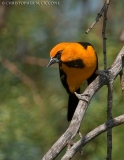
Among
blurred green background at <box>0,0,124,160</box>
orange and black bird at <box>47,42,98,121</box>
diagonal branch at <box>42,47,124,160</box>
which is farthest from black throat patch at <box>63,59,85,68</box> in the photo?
blurred green background at <box>0,0,124,160</box>

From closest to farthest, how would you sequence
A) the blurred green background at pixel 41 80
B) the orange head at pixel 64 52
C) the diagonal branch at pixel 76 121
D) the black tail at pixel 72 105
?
the diagonal branch at pixel 76 121 < the orange head at pixel 64 52 < the black tail at pixel 72 105 < the blurred green background at pixel 41 80

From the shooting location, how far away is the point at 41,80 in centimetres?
469

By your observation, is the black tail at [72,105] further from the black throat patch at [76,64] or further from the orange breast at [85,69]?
the black throat patch at [76,64]

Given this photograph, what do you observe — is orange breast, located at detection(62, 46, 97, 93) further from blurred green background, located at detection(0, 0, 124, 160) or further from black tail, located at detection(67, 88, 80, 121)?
blurred green background, located at detection(0, 0, 124, 160)

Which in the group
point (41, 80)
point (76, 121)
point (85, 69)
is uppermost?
point (41, 80)

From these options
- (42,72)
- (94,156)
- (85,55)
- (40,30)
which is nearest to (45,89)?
(42,72)

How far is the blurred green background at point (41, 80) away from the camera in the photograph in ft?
12.6

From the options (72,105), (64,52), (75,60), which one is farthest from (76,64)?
(72,105)

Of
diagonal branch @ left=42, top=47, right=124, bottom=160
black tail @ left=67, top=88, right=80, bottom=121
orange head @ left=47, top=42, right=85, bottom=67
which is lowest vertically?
diagonal branch @ left=42, top=47, right=124, bottom=160

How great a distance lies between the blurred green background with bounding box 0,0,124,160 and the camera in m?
3.84

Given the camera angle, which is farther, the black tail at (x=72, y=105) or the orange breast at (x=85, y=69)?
the black tail at (x=72, y=105)

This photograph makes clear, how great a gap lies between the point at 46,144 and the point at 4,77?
71cm

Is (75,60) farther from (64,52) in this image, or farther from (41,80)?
(41,80)

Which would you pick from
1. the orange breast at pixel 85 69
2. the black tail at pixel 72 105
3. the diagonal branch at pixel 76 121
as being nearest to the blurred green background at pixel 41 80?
the black tail at pixel 72 105
